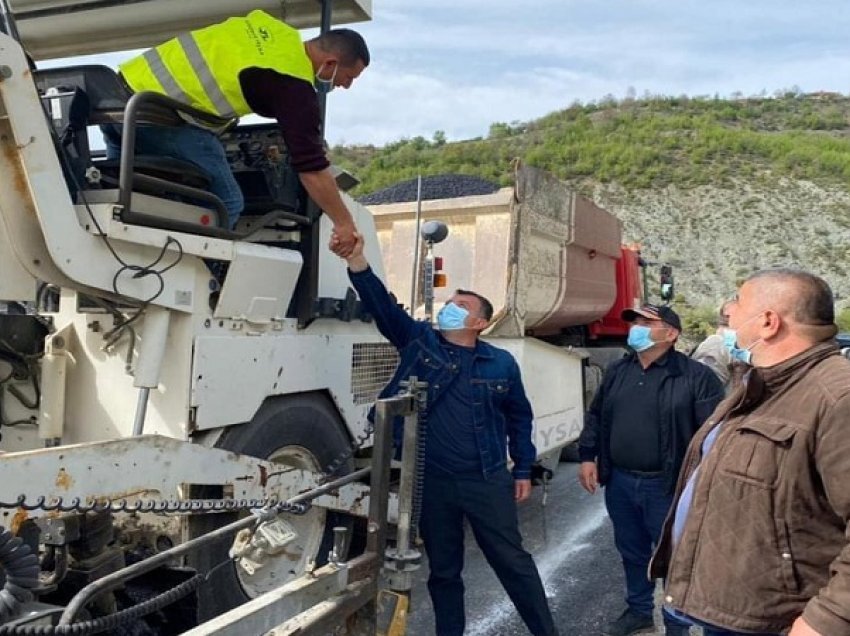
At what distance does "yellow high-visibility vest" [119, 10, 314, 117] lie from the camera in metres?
2.86

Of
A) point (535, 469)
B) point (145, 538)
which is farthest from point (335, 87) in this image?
point (535, 469)

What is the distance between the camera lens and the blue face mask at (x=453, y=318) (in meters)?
3.64

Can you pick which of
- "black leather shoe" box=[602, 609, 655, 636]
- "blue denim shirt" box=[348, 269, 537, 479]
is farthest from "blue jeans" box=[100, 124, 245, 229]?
"black leather shoe" box=[602, 609, 655, 636]

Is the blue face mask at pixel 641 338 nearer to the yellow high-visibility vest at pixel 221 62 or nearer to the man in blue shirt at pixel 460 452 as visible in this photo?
the man in blue shirt at pixel 460 452

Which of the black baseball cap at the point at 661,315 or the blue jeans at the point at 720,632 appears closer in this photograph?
the blue jeans at the point at 720,632

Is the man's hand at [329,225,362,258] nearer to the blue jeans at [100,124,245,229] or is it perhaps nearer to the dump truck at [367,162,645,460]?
the blue jeans at [100,124,245,229]

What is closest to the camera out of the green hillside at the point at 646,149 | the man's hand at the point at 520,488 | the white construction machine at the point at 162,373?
the white construction machine at the point at 162,373

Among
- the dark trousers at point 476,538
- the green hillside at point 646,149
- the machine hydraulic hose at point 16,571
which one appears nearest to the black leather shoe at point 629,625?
the dark trousers at point 476,538

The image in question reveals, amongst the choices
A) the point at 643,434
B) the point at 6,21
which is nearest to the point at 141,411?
the point at 6,21

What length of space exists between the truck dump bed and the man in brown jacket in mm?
3351

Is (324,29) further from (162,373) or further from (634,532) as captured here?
(634,532)

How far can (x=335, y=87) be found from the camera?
3258 mm

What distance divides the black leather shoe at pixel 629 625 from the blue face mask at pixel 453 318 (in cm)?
165

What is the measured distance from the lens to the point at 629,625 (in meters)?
4.03
